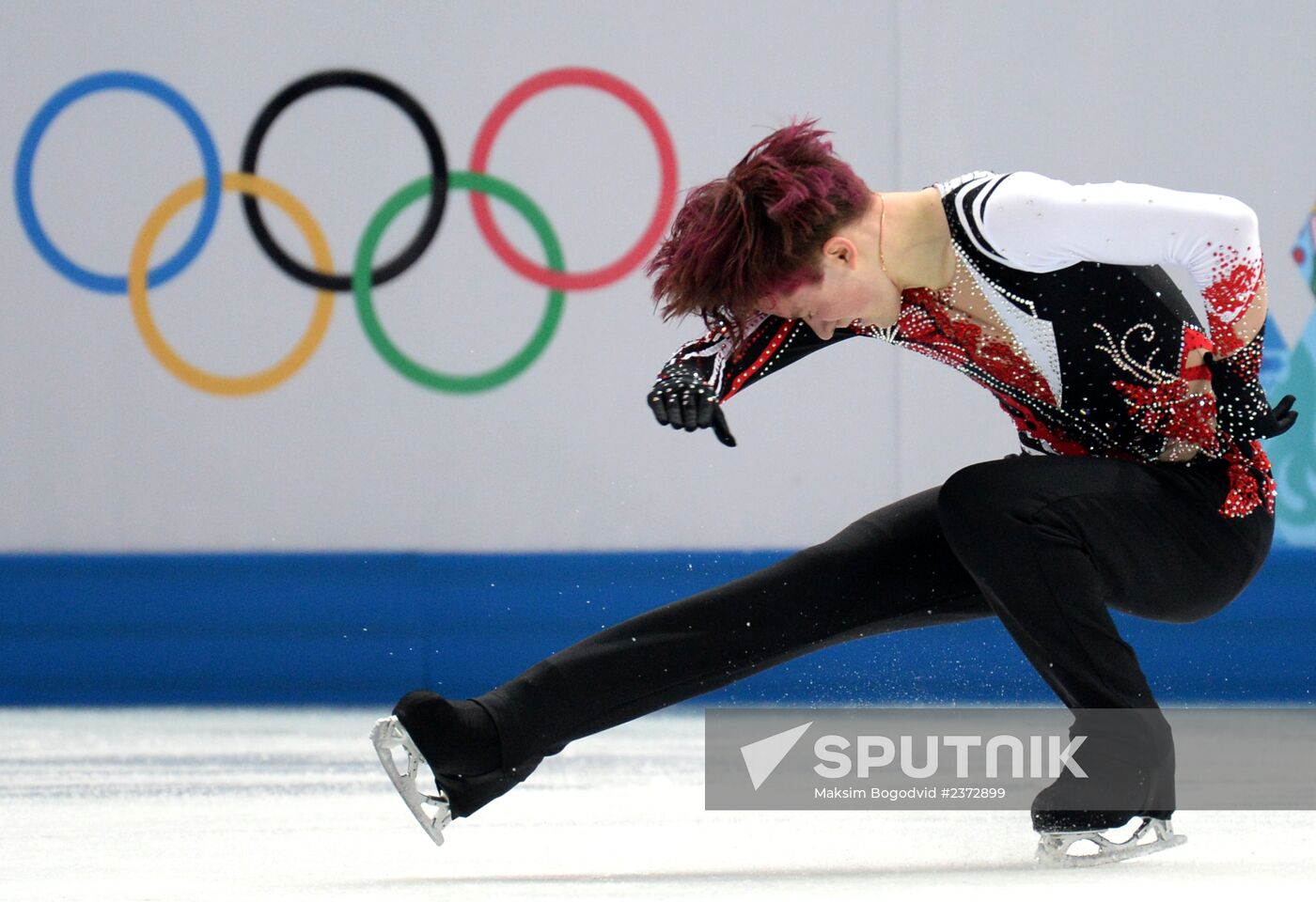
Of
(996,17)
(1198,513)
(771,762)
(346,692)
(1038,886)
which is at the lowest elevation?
(346,692)

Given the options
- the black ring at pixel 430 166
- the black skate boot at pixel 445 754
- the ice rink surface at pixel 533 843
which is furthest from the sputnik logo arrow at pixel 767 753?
the black ring at pixel 430 166

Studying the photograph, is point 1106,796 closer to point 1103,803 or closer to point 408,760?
point 1103,803

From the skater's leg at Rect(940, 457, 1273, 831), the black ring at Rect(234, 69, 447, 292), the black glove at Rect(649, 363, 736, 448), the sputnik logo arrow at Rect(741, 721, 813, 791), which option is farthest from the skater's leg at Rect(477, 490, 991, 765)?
the black ring at Rect(234, 69, 447, 292)

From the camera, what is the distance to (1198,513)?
1802mm

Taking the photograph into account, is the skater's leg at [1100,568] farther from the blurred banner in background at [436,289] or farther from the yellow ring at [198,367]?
the yellow ring at [198,367]

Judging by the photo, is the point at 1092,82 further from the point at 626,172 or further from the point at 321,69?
the point at 321,69

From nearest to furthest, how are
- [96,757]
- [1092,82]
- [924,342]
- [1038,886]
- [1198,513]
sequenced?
[1038,886]
[1198,513]
[924,342]
[96,757]
[1092,82]

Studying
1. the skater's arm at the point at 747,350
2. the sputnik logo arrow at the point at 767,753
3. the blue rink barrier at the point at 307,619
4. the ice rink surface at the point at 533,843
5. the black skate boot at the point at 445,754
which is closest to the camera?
the ice rink surface at the point at 533,843

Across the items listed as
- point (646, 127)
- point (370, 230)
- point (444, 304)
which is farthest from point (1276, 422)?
point (370, 230)

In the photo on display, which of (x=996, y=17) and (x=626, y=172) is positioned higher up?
(x=996, y=17)

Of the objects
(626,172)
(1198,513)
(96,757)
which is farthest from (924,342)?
(626,172)

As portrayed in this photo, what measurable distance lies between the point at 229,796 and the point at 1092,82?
8.70 feet

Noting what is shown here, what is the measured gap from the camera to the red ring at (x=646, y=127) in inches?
160

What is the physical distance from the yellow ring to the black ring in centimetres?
3
